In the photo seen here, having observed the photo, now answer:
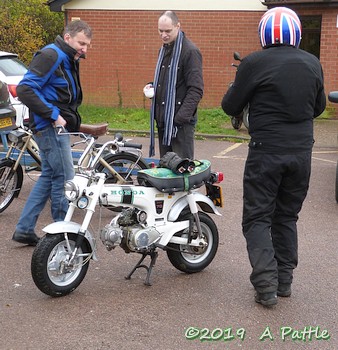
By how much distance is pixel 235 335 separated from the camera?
4.24 m

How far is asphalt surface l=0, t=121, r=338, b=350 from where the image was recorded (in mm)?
4145

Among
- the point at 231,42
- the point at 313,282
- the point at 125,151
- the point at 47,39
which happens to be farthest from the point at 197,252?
the point at 47,39

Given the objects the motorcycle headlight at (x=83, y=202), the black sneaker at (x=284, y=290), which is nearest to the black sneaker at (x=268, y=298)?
the black sneaker at (x=284, y=290)

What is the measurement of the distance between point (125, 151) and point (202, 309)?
106 inches

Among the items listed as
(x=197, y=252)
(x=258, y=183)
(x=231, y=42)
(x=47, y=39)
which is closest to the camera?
(x=258, y=183)

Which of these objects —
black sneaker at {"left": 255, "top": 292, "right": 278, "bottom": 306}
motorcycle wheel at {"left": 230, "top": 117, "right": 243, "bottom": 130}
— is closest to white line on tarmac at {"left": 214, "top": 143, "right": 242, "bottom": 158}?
motorcycle wheel at {"left": 230, "top": 117, "right": 243, "bottom": 130}

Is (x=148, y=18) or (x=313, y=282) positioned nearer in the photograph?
(x=313, y=282)

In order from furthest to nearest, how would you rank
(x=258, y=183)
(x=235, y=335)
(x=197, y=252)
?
(x=197, y=252) < (x=258, y=183) < (x=235, y=335)

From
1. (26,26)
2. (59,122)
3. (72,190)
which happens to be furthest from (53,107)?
(26,26)

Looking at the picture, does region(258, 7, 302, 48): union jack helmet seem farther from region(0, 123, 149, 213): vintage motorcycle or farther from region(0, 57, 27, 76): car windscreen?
region(0, 57, 27, 76): car windscreen

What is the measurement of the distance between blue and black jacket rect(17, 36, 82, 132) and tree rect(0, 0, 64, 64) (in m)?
12.4

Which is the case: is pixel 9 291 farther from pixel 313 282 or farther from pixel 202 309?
pixel 313 282

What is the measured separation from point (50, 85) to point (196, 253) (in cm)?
183

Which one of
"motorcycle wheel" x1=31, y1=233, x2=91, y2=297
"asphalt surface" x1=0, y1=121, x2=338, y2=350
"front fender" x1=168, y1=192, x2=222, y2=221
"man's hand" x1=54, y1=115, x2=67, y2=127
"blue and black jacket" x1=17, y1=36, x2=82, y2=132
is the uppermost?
→ "blue and black jacket" x1=17, y1=36, x2=82, y2=132
